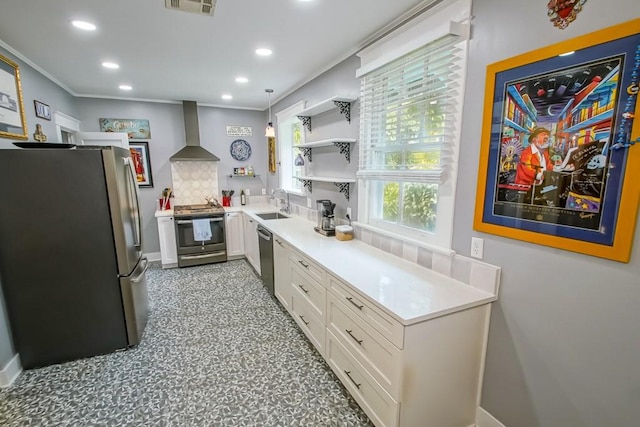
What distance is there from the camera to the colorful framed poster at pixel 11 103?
7.76 feet

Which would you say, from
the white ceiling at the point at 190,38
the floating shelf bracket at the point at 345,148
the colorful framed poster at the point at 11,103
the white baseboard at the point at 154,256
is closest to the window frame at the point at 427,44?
the white ceiling at the point at 190,38

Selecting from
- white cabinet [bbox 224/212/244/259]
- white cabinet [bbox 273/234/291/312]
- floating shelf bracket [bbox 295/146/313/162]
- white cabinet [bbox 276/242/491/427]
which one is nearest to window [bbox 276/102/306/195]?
floating shelf bracket [bbox 295/146/313/162]

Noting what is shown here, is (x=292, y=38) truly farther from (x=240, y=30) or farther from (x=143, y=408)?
(x=143, y=408)

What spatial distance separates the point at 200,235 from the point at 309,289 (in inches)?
106

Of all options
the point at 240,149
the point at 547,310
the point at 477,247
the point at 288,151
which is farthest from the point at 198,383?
the point at 240,149

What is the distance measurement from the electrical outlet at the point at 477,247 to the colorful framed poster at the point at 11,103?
3.63 meters

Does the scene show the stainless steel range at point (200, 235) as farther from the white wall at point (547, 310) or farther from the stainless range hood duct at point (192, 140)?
the white wall at point (547, 310)

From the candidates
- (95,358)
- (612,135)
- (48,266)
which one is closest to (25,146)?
(48,266)

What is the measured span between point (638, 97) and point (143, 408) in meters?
3.04

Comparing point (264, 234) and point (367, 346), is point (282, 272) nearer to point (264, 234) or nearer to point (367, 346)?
point (264, 234)

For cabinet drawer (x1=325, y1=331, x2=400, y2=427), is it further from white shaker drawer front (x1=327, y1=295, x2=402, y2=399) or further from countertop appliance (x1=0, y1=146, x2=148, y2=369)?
countertop appliance (x1=0, y1=146, x2=148, y2=369)

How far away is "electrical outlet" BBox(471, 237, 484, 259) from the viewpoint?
1.66 m

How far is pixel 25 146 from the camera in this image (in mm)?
2209

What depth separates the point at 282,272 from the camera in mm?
3021
